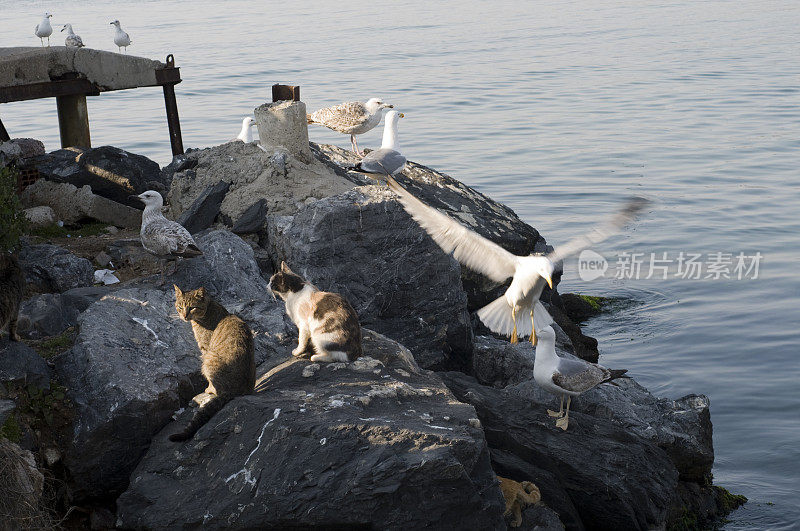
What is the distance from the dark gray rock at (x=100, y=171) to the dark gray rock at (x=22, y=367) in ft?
20.9

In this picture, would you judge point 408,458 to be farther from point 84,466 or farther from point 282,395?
point 84,466

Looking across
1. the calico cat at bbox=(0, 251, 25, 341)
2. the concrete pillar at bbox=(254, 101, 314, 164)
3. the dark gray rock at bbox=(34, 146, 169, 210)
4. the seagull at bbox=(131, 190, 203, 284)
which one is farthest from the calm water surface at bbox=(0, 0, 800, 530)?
the dark gray rock at bbox=(34, 146, 169, 210)

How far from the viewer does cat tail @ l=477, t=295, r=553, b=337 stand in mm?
9625

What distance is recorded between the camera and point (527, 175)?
21641 mm

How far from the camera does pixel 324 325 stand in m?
6.77

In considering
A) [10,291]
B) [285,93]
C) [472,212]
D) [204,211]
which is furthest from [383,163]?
[10,291]

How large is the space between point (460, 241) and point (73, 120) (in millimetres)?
11104

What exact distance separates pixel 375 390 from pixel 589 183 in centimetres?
1572

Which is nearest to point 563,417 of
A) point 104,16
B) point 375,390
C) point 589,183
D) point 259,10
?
point 375,390

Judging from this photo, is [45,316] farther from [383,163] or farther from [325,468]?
[383,163]

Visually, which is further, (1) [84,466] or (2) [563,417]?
(2) [563,417]

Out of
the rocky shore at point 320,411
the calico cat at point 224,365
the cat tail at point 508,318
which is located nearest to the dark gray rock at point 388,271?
the rocky shore at point 320,411

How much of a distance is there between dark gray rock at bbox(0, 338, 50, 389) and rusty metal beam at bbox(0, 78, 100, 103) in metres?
8.60

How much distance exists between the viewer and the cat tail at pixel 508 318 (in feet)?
31.6
